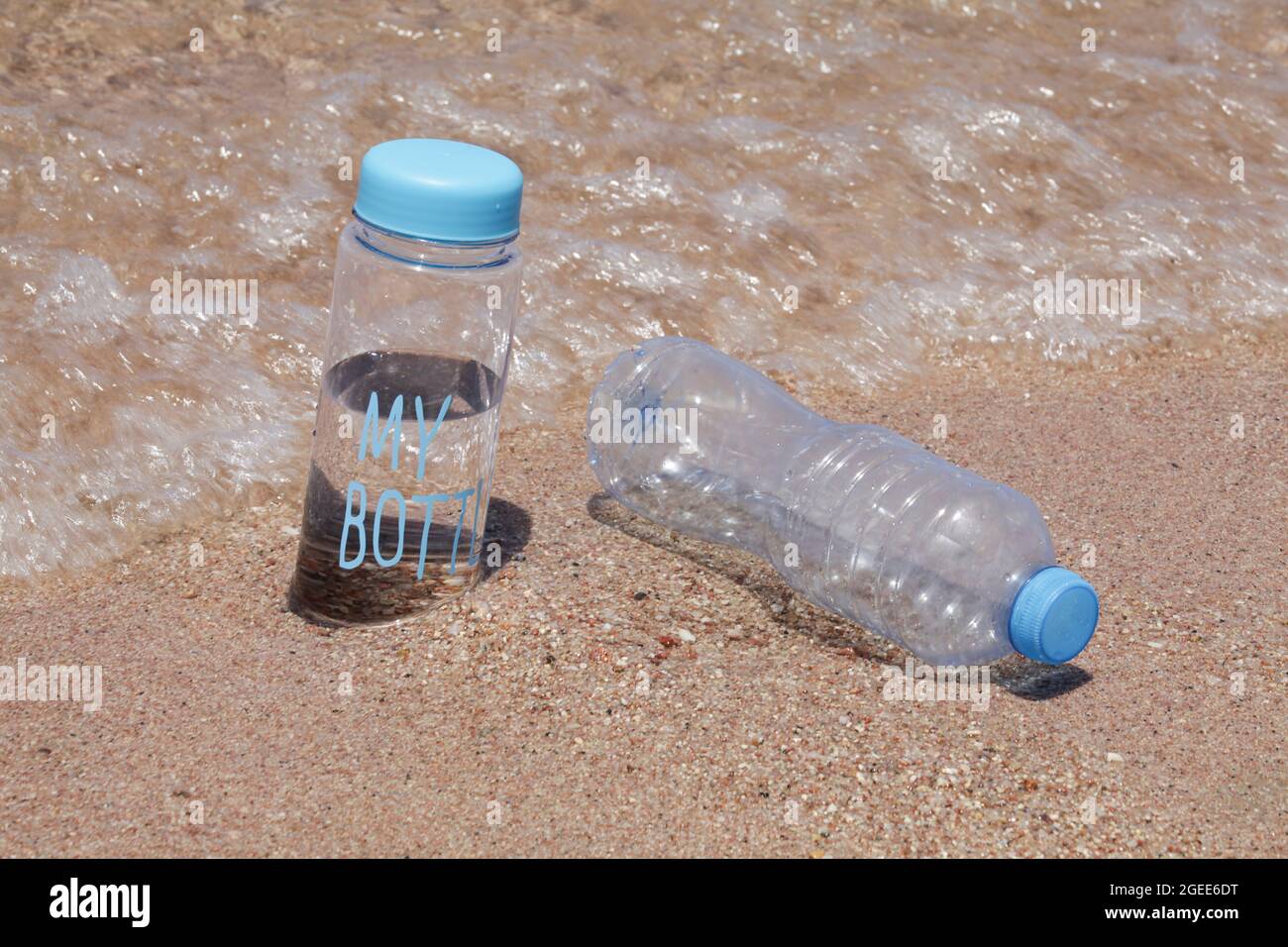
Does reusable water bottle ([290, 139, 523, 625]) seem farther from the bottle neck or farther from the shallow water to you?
the shallow water

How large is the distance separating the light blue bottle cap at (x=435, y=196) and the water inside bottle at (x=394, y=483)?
0.37 meters

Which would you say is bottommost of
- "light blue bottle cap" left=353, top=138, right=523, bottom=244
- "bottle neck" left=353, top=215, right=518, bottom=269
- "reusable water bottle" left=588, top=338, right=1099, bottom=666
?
Answer: "reusable water bottle" left=588, top=338, right=1099, bottom=666

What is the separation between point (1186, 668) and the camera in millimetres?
2299

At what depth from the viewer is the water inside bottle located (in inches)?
89.4

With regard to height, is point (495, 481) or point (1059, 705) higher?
point (1059, 705)

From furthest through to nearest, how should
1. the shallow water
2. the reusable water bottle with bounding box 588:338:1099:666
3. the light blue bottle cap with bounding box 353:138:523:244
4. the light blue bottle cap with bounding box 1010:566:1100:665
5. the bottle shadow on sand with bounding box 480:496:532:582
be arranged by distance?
the shallow water, the bottle shadow on sand with bounding box 480:496:532:582, the reusable water bottle with bounding box 588:338:1099:666, the light blue bottle cap with bounding box 1010:566:1100:665, the light blue bottle cap with bounding box 353:138:523:244

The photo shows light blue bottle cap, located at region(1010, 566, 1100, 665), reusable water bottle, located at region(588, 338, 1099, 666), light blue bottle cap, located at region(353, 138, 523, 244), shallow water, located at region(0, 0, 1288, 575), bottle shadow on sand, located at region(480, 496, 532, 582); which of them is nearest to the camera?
light blue bottle cap, located at region(353, 138, 523, 244)

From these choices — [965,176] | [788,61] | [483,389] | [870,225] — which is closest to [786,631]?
[483,389]

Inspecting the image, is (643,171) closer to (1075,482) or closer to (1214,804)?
(1075,482)

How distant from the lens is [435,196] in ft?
6.22

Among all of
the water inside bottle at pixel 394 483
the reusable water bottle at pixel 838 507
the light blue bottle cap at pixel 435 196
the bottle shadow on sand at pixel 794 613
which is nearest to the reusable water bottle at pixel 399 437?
the water inside bottle at pixel 394 483

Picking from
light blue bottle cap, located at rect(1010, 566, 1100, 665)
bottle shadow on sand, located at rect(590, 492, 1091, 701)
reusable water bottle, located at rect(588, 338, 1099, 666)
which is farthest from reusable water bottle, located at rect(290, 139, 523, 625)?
light blue bottle cap, located at rect(1010, 566, 1100, 665)

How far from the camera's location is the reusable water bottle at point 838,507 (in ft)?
7.27
